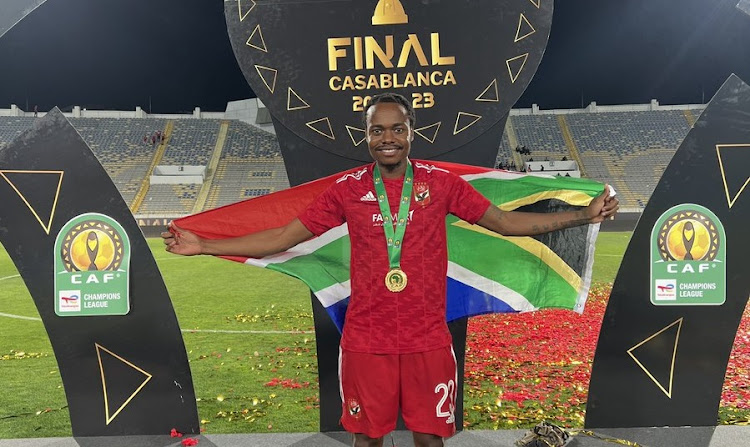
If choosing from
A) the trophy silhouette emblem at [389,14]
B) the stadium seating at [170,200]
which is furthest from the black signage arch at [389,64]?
the stadium seating at [170,200]

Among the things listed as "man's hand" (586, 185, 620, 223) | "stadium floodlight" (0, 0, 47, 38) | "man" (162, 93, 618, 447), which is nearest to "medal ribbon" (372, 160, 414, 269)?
"man" (162, 93, 618, 447)

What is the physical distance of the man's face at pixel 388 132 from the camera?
206 cm

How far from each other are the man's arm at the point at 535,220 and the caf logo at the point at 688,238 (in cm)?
130

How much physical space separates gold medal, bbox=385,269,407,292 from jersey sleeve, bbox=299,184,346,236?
0.34 meters

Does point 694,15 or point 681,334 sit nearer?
point 681,334

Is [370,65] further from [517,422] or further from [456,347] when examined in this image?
[517,422]

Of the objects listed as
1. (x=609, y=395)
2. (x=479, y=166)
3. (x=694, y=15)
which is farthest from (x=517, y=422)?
(x=694, y=15)

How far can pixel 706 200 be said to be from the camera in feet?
10.9

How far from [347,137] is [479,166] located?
2.47 ft

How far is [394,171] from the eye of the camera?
2.15 metres

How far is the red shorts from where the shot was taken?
2.12m

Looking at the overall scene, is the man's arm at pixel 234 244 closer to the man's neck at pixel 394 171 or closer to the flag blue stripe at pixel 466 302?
the man's neck at pixel 394 171

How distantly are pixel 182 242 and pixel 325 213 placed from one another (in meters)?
0.66

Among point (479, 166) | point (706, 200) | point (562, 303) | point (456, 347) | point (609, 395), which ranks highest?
point (479, 166)
